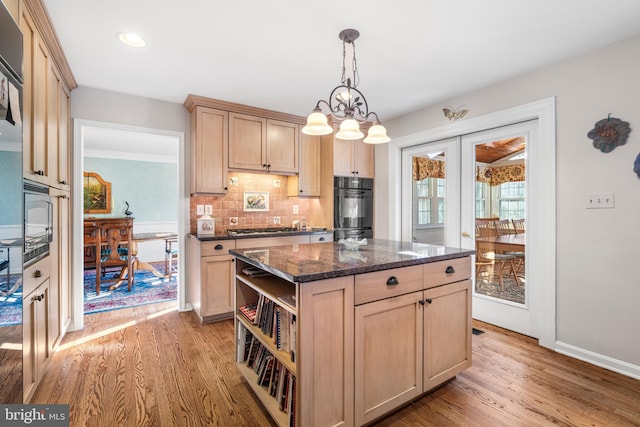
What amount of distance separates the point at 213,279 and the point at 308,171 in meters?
1.85

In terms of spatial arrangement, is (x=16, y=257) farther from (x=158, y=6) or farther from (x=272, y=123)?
(x=272, y=123)

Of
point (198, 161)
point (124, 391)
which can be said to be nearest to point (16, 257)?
point (124, 391)

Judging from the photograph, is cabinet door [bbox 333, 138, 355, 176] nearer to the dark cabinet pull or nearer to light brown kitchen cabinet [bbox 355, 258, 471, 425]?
light brown kitchen cabinet [bbox 355, 258, 471, 425]

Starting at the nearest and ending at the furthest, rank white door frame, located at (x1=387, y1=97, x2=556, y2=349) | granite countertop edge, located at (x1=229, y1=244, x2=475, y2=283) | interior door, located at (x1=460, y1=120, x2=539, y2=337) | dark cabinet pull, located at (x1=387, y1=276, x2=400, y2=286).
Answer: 1. granite countertop edge, located at (x1=229, y1=244, x2=475, y2=283)
2. dark cabinet pull, located at (x1=387, y1=276, x2=400, y2=286)
3. white door frame, located at (x1=387, y1=97, x2=556, y2=349)
4. interior door, located at (x1=460, y1=120, x2=539, y2=337)

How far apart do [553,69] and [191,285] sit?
416cm

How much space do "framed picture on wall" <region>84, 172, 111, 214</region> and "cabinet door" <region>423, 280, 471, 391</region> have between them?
6563 millimetres

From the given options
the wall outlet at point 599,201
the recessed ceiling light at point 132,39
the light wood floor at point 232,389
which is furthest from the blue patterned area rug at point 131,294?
the wall outlet at point 599,201

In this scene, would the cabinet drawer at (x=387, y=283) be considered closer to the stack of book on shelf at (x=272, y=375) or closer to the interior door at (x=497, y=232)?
the stack of book on shelf at (x=272, y=375)

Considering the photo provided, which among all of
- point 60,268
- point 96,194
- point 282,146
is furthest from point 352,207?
point 96,194

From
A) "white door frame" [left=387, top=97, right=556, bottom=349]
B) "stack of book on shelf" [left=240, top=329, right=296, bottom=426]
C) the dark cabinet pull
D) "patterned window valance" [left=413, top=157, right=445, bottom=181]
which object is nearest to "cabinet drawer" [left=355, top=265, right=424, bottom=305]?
the dark cabinet pull

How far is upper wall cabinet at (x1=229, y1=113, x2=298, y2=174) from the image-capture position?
3.56 meters

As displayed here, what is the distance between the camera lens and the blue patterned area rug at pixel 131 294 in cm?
377

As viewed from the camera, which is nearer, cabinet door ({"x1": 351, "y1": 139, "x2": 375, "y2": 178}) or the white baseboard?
the white baseboard

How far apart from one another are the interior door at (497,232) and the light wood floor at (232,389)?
0.33m
